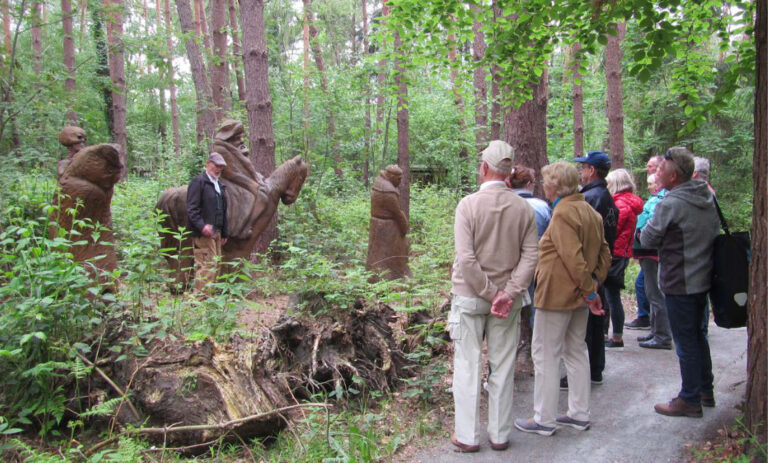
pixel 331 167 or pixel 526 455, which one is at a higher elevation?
pixel 331 167

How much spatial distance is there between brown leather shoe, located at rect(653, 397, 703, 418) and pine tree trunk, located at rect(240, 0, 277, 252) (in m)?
6.97

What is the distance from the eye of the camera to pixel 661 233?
430 centimetres

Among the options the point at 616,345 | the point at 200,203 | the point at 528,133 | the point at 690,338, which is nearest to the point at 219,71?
the point at 200,203

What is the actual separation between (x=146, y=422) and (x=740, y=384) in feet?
17.5

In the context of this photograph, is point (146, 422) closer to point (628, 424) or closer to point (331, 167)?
point (628, 424)

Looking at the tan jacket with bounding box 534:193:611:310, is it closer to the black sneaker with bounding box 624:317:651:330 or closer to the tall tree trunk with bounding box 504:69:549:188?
the tall tree trunk with bounding box 504:69:549:188

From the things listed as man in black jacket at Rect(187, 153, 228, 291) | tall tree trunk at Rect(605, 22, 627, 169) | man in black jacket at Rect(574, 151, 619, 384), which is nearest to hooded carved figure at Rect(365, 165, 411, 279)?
man in black jacket at Rect(187, 153, 228, 291)

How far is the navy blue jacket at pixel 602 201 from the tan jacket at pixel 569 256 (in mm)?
942

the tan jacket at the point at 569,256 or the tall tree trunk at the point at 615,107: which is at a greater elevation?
the tall tree trunk at the point at 615,107

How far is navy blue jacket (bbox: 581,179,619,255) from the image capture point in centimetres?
496

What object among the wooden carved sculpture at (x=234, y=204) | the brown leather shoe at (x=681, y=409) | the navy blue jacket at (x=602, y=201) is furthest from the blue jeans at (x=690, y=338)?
the wooden carved sculpture at (x=234, y=204)

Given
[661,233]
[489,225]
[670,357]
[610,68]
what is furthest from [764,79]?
[610,68]

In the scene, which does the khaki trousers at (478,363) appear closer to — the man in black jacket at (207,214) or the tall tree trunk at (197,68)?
the man in black jacket at (207,214)

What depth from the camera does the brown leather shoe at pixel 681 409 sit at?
4230 mm
